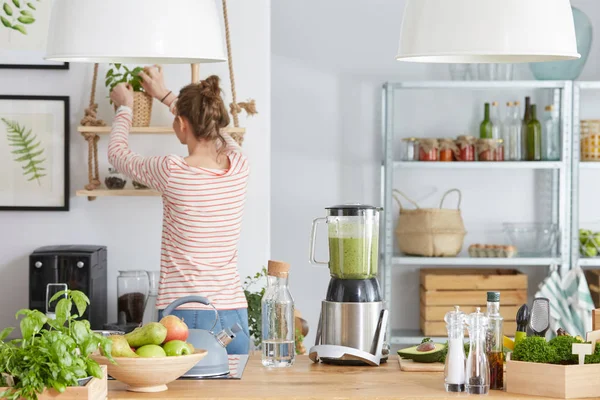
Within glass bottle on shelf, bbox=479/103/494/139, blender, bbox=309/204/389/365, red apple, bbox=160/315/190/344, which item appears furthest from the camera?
glass bottle on shelf, bbox=479/103/494/139

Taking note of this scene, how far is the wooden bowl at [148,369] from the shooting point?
213 centimetres

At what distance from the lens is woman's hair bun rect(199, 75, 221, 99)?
3283mm

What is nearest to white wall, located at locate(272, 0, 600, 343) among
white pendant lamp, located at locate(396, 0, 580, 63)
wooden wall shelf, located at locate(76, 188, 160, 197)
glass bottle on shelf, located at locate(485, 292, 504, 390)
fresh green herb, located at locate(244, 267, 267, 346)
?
fresh green herb, located at locate(244, 267, 267, 346)

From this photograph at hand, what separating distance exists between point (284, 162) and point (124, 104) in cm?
164

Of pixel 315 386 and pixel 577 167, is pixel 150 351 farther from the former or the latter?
pixel 577 167

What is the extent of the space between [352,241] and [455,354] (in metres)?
0.59

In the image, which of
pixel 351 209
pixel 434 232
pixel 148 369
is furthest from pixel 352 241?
pixel 434 232

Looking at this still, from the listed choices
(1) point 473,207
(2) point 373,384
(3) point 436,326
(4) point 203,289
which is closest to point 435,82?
(1) point 473,207

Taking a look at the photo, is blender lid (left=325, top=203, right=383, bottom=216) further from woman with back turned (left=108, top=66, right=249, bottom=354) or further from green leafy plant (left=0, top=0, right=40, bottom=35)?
green leafy plant (left=0, top=0, right=40, bottom=35)

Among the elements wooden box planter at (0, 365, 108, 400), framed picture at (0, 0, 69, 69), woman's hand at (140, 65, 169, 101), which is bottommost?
wooden box planter at (0, 365, 108, 400)

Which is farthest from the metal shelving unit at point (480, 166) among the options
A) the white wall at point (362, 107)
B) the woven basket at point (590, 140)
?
the white wall at point (362, 107)

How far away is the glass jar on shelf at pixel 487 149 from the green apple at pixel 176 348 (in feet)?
9.89

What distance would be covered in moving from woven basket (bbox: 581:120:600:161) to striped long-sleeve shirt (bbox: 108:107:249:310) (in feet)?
7.80

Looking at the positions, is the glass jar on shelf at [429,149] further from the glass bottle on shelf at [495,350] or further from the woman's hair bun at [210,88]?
the glass bottle on shelf at [495,350]
